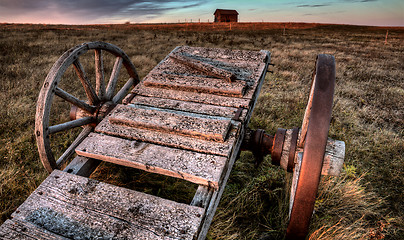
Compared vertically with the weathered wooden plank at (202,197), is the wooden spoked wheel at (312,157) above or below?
above

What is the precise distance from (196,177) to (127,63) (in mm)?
1984

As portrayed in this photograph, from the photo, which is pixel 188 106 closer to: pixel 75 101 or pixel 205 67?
pixel 205 67

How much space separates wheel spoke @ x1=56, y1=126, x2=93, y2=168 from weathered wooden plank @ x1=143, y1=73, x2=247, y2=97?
2.86 ft

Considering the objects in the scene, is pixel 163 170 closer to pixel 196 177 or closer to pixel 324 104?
pixel 196 177

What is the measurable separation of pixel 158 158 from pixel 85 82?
1309mm

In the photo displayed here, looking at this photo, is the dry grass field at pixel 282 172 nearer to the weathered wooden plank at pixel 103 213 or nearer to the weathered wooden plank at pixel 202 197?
the weathered wooden plank at pixel 202 197

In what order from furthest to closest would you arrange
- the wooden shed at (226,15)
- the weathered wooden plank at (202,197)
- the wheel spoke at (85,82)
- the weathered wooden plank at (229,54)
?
the wooden shed at (226,15), the weathered wooden plank at (229,54), the wheel spoke at (85,82), the weathered wooden plank at (202,197)

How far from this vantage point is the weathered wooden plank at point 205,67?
2469mm

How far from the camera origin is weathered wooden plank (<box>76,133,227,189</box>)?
5.22 ft

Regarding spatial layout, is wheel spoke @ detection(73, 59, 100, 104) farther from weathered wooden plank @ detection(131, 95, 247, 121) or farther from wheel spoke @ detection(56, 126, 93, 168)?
weathered wooden plank @ detection(131, 95, 247, 121)

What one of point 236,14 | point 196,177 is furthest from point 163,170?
point 236,14

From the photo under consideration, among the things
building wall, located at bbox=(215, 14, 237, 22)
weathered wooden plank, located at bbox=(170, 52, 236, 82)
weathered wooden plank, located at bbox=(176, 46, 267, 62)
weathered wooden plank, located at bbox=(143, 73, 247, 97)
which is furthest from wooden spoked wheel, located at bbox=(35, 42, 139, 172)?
building wall, located at bbox=(215, 14, 237, 22)

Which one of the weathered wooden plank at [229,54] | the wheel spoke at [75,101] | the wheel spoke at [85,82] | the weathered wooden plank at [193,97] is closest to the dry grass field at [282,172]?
the wheel spoke at [75,101]

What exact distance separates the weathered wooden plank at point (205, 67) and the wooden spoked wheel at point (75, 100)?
0.68 meters
